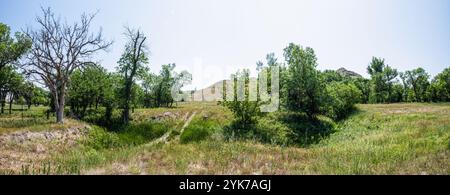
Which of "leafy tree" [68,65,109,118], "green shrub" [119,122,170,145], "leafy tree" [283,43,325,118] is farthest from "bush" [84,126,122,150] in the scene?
"leafy tree" [283,43,325,118]

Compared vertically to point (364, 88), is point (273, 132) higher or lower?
lower

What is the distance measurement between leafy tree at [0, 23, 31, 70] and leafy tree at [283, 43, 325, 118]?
37.6 meters

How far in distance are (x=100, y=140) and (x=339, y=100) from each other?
3324 centimetres

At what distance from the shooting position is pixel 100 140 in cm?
3244

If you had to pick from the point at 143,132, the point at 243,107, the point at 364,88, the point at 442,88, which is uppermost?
the point at 364,88

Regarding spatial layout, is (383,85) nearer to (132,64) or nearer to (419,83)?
(419,83)

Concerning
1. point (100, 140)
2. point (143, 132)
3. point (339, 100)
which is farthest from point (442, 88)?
point (100, 140)

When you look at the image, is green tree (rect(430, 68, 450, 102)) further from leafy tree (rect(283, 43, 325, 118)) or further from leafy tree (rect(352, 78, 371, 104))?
leafy tree (rect(283, 43, 325, 118))

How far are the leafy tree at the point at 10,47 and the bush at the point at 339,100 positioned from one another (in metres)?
43.4

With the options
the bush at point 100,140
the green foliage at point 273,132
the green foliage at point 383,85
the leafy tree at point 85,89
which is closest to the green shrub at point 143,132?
the bush at point 100,140

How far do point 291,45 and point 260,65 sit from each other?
34.5ft

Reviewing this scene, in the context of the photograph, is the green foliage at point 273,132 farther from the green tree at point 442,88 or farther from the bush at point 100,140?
the green tree at point 442,88
